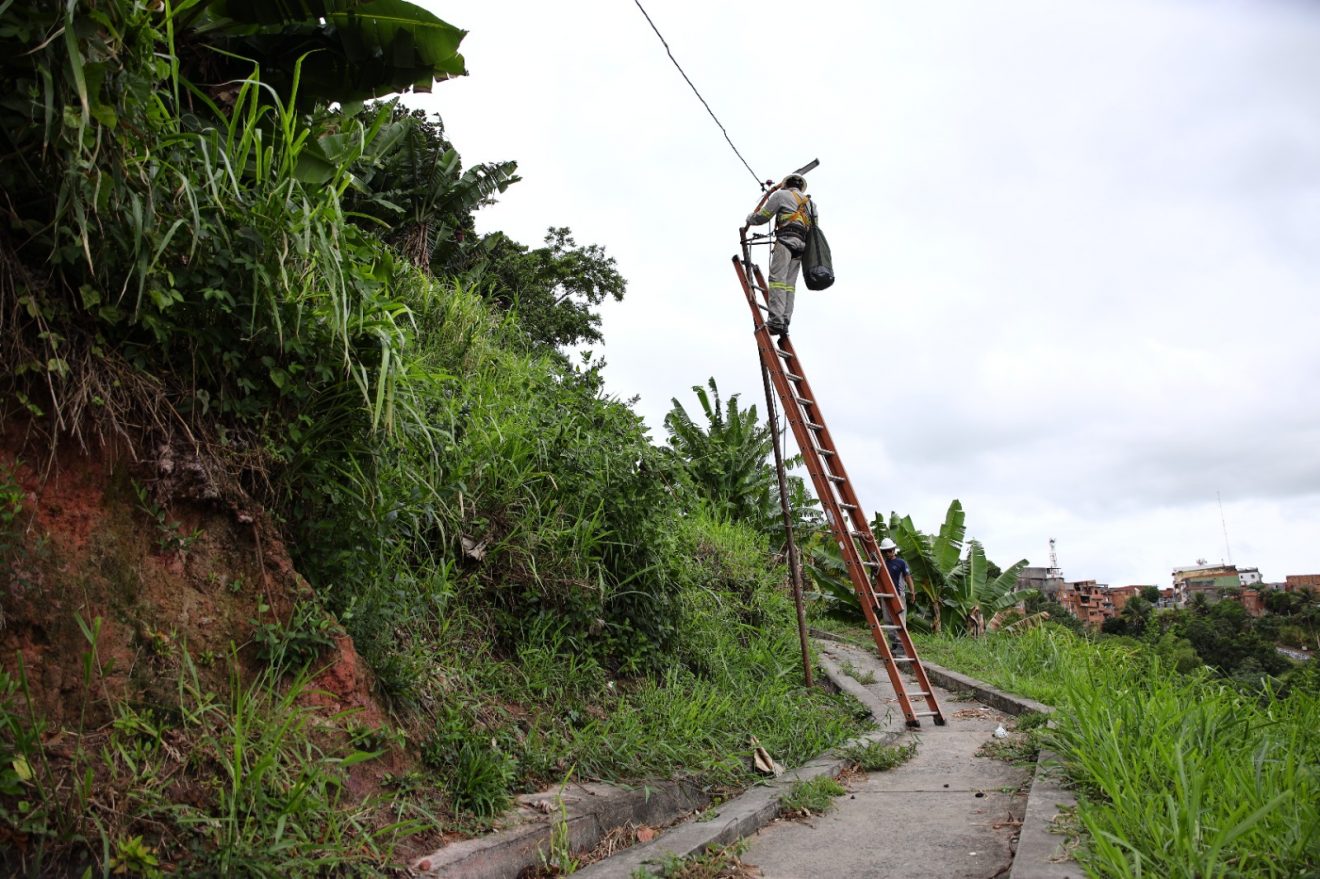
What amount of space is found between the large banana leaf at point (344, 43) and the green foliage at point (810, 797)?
14.0 ft

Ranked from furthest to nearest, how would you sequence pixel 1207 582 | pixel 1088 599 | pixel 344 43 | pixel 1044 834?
pixel 1088 599 → pixel 1207 582 → pixel 344 43 → pixel 1044 834

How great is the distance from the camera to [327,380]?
3232 millimetres

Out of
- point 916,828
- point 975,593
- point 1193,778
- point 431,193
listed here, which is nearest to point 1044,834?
point 1193,778

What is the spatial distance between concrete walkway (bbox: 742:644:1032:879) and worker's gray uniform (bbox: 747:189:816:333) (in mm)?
3786

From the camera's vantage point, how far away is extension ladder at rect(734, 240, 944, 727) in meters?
6.54

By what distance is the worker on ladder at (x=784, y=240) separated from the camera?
7473 mm

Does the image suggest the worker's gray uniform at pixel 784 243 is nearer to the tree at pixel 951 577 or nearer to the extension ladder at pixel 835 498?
the extension ladder at pixel 835 498

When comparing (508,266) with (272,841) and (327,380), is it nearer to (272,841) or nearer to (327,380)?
(327,380)

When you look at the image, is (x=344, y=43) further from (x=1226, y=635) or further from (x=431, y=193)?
(x=1226, y=635)

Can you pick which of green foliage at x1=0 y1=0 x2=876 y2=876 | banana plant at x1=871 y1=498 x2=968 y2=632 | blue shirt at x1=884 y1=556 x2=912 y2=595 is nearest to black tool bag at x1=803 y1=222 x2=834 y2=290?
green foliage at x1=0 y1=0 x2=876 y2=876

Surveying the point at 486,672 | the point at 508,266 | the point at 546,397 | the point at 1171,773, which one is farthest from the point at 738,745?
the point at 508,266

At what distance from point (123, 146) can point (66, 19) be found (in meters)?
0.40

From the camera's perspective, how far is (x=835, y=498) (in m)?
6.86

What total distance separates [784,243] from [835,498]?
2.33 m
